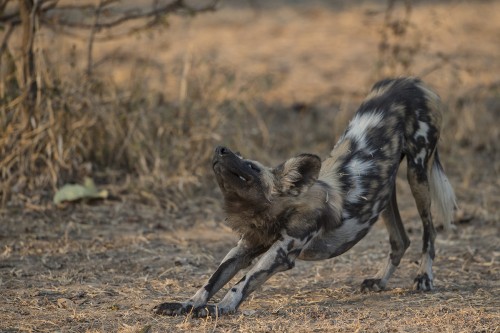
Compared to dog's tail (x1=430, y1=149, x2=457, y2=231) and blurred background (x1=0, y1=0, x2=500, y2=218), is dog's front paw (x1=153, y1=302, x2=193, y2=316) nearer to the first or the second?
dog's tail (x1=430, y1=149, x2=457, y2=231)

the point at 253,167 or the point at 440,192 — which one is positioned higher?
the point at 253,167

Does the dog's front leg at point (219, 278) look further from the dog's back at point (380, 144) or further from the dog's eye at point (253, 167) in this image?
the dog's back at point (380, 144)

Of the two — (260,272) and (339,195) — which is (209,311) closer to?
(260,272)

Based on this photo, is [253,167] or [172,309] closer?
[172,309]

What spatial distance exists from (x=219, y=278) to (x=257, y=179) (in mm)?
479

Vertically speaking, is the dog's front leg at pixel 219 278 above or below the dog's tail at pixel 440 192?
below

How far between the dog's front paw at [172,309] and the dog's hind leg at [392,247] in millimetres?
1050

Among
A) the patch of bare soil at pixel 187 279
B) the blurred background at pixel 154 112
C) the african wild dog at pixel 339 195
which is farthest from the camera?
the blurred background at pixel 154 112

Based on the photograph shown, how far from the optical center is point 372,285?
184 inches

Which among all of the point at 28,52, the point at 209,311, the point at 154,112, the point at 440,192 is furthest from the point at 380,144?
the point at 28,52

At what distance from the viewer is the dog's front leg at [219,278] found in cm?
402

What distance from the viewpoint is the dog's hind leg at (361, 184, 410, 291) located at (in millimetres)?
4688

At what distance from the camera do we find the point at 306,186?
4297mm

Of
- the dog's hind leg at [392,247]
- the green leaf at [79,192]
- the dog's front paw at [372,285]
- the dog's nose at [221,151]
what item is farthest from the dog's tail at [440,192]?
the green leaf at [79,192]
